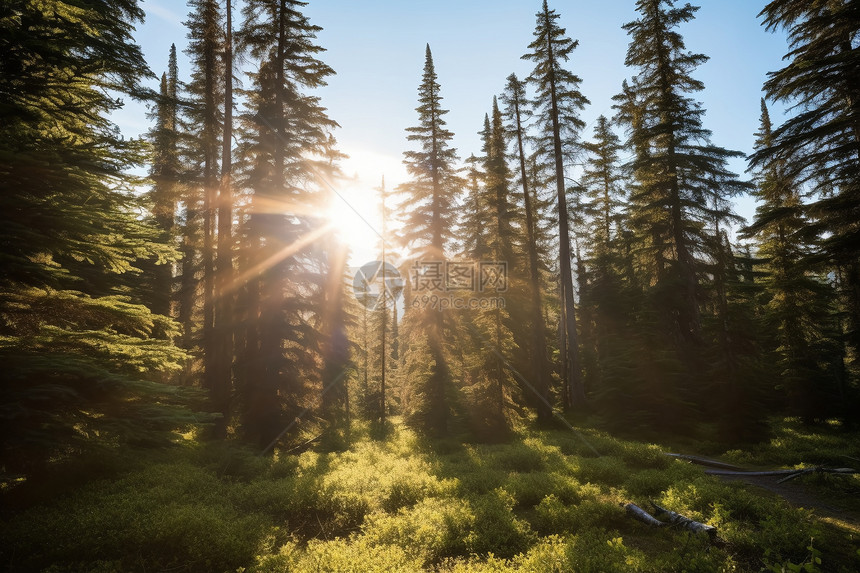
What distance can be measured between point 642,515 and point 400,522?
5532 millimetres

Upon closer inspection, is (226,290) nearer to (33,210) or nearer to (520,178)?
(33,210)

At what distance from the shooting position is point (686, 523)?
25.8 ft

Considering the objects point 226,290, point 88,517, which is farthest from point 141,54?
point 88,517

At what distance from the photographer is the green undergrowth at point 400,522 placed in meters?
6.46

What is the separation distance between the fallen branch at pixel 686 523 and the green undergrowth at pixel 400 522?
0.66 feet

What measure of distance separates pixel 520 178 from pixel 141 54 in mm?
19105

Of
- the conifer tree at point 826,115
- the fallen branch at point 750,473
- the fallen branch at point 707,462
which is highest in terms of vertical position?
the conifer tree at point 826,115

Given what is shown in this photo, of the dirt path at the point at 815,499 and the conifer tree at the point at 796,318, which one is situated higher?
the conifer tree at the point at 796,318

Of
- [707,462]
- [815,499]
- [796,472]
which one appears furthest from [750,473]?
[815,499]

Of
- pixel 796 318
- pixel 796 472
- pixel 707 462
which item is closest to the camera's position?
pixel 796 472

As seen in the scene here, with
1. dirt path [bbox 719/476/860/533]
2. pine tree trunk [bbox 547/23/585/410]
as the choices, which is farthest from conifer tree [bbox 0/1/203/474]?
pine tree trunk [bbox 547/23/585/410]

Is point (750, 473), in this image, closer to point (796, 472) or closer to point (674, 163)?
point (796, 472)

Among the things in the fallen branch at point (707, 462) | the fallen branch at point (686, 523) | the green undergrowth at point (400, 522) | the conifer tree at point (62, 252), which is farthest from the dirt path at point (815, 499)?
the conifer tree at point (62, 252)

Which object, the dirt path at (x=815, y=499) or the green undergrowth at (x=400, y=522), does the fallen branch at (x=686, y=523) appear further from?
the dirt path at (x=815, y=499)
